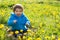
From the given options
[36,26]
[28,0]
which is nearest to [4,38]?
[36,26]

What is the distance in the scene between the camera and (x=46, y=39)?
5.18m

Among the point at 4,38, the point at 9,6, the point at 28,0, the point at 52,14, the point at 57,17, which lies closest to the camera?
the point at 4,38

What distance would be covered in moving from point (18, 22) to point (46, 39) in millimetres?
1234

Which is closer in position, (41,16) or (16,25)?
(16,25)

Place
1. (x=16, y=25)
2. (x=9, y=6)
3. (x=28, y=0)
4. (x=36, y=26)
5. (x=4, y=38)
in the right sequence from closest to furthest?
(x=4, y=38) → (x=16, y=25) → (x=36, y=26) → (x=9, y=6) → (x=28, y=0)

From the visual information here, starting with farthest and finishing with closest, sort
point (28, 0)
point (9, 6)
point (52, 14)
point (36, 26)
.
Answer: point (28, 0)
point (9, 6)
point (52, 14)
point (36, 26)

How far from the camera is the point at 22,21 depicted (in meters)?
6.24

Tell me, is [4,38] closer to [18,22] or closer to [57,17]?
[18,22]

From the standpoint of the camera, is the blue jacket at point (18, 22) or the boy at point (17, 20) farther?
the blue jacket at point (18, 22)

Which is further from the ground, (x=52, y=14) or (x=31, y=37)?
(x=31, y=37)

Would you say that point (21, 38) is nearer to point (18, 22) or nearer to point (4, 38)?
point (4, 38)

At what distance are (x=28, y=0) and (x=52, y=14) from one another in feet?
15.7

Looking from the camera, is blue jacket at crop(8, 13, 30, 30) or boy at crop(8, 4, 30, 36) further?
blue jacket at crop(8, 13, 30, 30)

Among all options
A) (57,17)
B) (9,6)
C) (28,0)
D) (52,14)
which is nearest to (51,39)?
(57,17)
